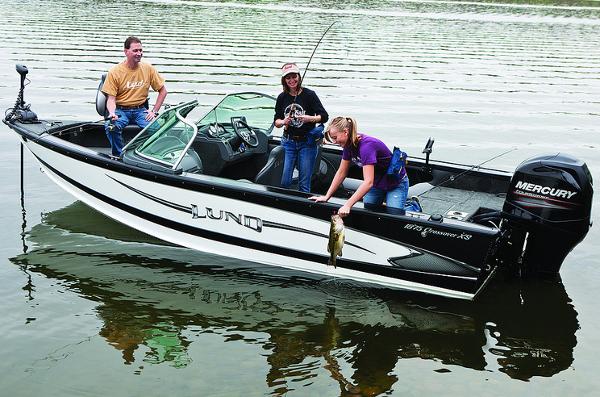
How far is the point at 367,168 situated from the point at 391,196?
49 centimetres

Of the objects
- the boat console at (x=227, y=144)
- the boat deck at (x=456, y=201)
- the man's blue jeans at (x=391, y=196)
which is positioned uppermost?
the boat console at (x=227, y=144)

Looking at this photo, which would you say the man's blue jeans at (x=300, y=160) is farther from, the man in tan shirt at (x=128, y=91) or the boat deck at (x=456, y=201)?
the man in tan shirt at (x=128, y=91)

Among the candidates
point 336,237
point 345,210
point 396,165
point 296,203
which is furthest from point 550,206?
point 296,203

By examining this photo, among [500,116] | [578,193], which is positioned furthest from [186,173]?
[500,116]

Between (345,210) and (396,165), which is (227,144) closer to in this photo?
(345,210)

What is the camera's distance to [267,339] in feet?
21.1

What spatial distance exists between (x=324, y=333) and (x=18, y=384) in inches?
99.7

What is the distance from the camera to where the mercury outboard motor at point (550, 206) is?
654cm

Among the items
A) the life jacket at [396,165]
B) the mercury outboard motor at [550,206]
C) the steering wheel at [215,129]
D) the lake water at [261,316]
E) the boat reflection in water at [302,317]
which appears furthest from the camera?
the steering wheel at [215,129]

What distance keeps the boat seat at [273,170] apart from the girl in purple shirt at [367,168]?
38.6 inches

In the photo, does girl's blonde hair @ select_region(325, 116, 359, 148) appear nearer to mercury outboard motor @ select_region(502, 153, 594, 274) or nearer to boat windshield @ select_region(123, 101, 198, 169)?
mercury outboard motor @ select_region(502, 153, 594, 274)

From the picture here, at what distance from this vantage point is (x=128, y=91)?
8711 millimetres

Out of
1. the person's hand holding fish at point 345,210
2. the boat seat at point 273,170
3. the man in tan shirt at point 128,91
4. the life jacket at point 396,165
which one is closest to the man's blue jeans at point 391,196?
the life jacket at point 396,165

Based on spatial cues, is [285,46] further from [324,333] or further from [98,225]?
[324,333]
